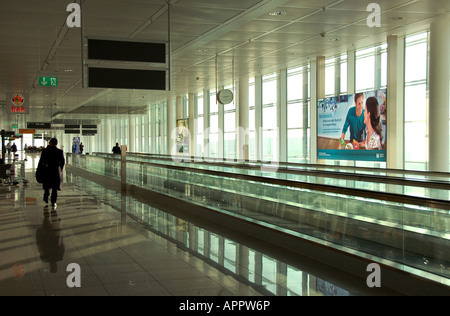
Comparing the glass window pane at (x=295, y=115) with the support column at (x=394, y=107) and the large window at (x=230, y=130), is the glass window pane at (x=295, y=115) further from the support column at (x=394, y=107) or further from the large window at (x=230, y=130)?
the support column at (x=394, y=107)

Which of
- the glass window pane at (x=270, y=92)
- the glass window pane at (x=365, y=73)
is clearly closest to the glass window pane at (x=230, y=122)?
the glass window pane at (x=270, y=92)

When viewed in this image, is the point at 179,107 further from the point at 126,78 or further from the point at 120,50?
the point at 120,50

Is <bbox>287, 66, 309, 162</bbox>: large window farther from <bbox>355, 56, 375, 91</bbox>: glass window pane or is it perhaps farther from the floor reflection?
the floor reflection

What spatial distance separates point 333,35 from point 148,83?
21.6 ft

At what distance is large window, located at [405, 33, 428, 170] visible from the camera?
15.6m

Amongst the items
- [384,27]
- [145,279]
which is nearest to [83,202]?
[145,279]

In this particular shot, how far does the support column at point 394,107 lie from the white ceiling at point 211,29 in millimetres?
640

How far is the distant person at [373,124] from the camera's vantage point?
48.4ft

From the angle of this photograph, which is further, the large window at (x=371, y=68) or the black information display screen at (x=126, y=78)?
the large window at (x=371, y=68)

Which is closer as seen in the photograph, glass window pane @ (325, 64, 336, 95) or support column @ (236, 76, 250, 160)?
glass window pane @ (325, 64, 336, 95)

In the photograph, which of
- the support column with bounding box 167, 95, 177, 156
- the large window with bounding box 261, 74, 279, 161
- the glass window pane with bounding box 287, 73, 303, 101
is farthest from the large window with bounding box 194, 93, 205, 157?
the glass window pane with bounding box 287, 73, 303, 101

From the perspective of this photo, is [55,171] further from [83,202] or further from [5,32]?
[5,32]

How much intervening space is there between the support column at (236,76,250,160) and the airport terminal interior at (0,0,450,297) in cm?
7
